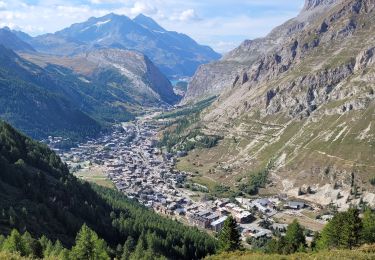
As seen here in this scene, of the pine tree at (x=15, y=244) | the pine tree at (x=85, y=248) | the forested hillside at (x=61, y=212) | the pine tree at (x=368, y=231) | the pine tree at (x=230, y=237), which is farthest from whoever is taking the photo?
the forested hillside at (x=61, y=212)

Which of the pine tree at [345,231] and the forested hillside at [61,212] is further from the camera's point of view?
the forested hillside at [61,212]

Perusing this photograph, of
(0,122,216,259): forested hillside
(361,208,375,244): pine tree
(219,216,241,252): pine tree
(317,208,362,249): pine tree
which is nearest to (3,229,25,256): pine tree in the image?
(0,122,216,259): forested hillside

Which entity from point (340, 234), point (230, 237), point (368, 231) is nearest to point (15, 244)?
point (230, 237)

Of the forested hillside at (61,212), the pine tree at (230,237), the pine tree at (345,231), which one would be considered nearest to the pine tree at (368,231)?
the pine tree at (345,231)

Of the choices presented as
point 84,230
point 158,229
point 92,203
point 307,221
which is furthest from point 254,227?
point 84,230

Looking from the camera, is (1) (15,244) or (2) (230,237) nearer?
(1) (15,244)

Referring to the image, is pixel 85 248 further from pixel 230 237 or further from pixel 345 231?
pixel 345 231

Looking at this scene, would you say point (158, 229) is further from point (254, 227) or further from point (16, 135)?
point (16, 135)

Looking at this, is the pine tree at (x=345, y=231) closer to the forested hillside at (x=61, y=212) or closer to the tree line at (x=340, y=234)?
the tree line at (x=340, y=234)

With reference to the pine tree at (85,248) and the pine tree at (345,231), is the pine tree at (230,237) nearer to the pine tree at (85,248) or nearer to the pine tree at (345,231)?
the pine tree at (345,231)

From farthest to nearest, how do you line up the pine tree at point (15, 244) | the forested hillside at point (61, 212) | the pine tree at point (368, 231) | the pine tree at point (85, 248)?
the forested hillside at point (61, 212) → the pine tree at point (368, 231) → the pine tree at point (15, 244) → the pine tree at point (85, 248)
